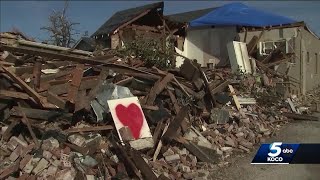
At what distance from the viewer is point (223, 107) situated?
34.9ft

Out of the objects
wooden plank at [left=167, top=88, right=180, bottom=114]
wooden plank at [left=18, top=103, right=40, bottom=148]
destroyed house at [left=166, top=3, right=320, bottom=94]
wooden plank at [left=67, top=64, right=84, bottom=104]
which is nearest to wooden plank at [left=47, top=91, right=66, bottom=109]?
wooden plank at [left=67, top=64, right=84, bottom=104]

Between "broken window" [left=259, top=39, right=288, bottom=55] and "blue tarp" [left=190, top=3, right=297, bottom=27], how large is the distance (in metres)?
2.18

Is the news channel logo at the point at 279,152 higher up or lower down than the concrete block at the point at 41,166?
Answer: higher up

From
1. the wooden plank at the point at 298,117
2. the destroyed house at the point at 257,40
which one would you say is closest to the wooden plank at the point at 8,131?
the wooden plank at the point at 298,117

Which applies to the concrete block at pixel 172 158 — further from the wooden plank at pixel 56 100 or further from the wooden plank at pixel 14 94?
the wooden plank at pixel 14 94

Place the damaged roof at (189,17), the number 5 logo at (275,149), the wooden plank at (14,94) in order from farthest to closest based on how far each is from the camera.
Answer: the damaged roof at (189,17) < the wooden plank at (14,94) < the number 5 logo at (275,149)

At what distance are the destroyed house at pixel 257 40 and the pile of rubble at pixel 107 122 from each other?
560 centimetres

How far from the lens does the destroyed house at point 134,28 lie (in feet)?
63.9

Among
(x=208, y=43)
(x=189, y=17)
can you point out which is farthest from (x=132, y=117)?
(x=189, y=17)

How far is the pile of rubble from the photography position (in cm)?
702

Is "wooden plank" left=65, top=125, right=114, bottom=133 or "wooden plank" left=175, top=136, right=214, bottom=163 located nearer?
"wooden plank" left=65, top=125, right=114, bottom=133

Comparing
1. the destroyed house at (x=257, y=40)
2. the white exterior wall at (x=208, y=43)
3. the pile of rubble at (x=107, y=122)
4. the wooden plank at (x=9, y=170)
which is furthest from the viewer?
the white exterior wall at (x=208, y=43)

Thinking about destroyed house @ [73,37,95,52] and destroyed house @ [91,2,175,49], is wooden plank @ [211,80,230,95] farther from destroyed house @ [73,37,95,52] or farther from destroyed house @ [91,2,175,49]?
destroyed house @ [73,37,95,52]

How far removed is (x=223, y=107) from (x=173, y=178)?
3.83 meters
